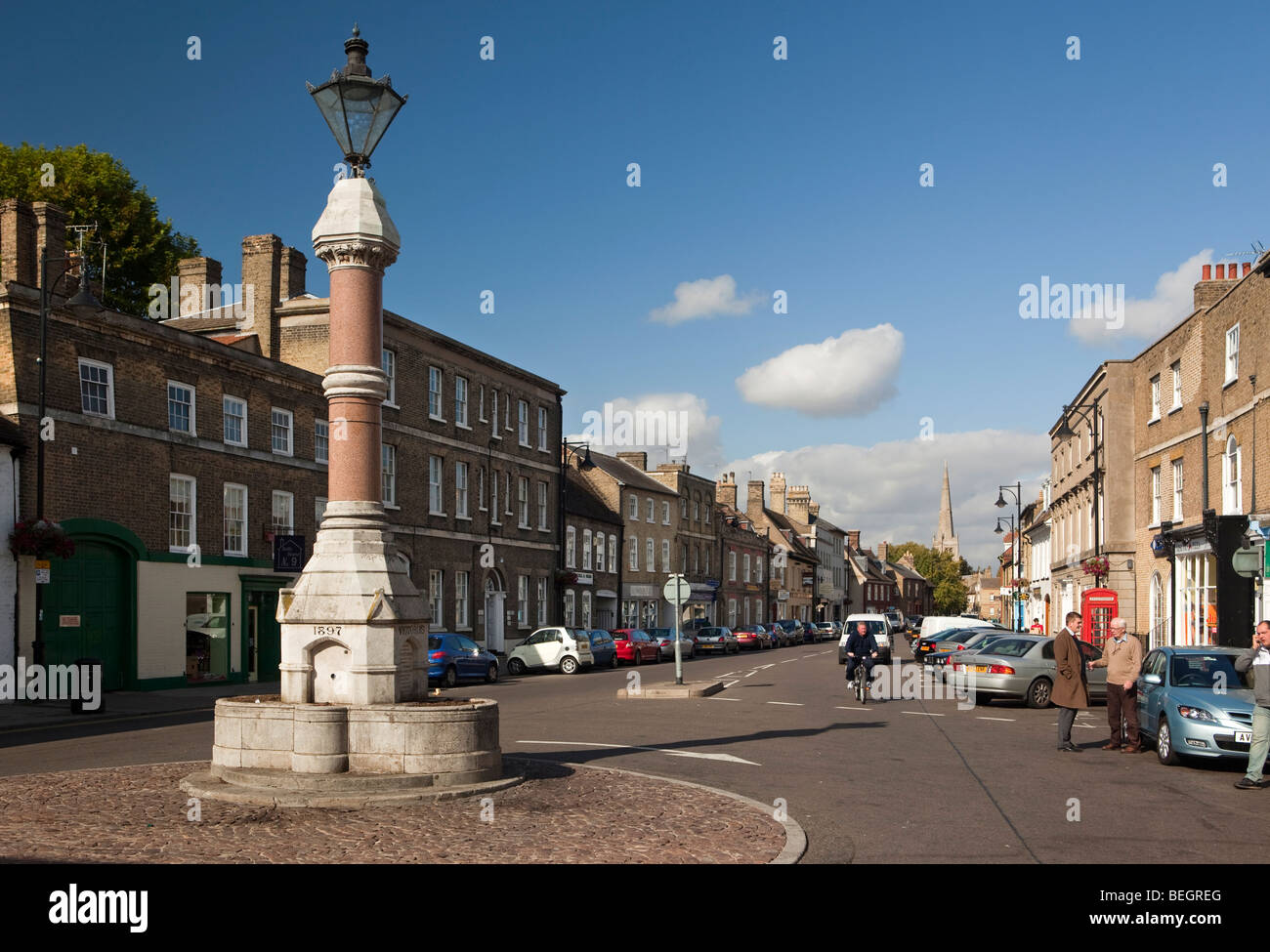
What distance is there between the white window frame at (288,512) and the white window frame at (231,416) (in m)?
1.92

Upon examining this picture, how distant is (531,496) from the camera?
48.4 m

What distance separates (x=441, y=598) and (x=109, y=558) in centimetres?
1585

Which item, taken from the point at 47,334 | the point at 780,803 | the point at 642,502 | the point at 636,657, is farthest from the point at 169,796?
the point at 642,502

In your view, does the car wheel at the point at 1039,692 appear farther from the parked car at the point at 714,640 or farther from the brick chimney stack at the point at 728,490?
the brick chimney stack at the point at 728,490

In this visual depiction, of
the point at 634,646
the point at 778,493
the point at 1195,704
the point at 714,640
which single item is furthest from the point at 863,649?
the point at 778,493

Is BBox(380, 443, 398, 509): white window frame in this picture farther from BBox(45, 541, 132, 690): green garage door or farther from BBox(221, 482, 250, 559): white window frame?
BBox(45, 541, 132, 690): green garage door

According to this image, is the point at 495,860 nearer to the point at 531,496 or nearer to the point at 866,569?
the point at 531,496

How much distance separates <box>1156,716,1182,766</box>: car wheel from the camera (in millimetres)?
14062

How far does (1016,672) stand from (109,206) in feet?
111

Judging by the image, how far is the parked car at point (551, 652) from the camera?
36.8 meters

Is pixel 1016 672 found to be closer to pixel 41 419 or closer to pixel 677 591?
pixel 677 591

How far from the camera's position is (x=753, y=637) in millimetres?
64125

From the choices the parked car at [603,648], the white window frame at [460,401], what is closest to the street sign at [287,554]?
the parked car at [603,648]

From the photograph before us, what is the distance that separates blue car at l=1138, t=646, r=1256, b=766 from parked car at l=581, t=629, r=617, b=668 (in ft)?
82.6
